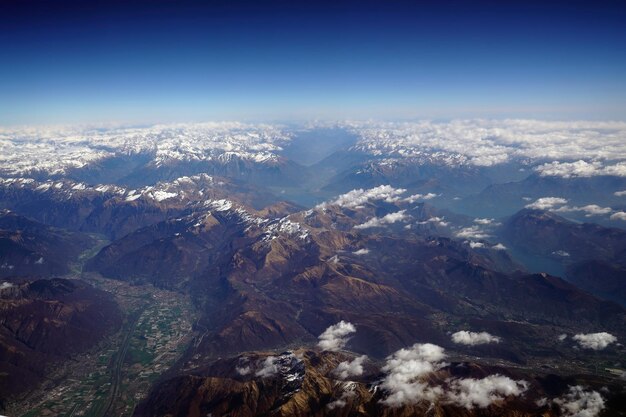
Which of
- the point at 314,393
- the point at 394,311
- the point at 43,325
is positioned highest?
the point at 314,393

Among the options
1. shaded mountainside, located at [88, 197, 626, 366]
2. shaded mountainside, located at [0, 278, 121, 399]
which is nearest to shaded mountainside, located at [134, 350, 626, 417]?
shaded mountainside, located at [88, 197, 626, 366]

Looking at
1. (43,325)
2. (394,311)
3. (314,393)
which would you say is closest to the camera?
(314,393)

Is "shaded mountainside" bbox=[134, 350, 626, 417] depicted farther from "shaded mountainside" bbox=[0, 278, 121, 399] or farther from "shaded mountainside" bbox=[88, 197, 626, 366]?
"shaded mountainside" bbox=[0, 278, 121, 399]

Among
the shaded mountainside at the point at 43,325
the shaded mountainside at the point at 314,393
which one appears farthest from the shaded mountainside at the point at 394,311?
the shaded mountainside at the point at 43,325

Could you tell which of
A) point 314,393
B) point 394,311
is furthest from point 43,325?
point 394,311

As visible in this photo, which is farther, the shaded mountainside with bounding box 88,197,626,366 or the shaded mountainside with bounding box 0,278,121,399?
the shaded mountainside with bounding box 88,197,626,366

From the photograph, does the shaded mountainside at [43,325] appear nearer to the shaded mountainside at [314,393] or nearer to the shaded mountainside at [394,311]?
the shaded mountainside at [394,311]

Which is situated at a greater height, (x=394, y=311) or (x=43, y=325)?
(x=43, y=325)

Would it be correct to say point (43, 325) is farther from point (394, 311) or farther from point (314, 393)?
point (394, 311)
